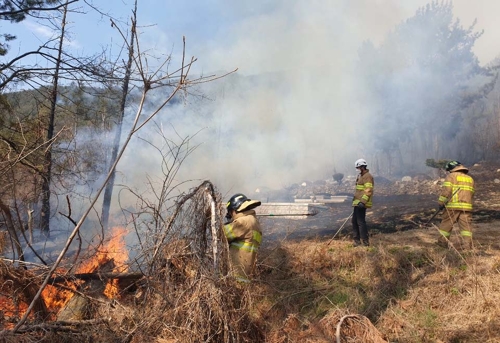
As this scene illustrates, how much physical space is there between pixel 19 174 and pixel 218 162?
14.7 m

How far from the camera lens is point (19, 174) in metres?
5.22

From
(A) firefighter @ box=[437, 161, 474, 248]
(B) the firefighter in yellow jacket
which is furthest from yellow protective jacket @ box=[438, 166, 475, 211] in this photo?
(B) the firefighter in yellow jacket

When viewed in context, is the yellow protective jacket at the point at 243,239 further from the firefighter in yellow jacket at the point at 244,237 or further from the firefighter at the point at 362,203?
the firefighter at the point at 362,203

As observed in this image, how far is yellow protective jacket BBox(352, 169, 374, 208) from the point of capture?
272 inches

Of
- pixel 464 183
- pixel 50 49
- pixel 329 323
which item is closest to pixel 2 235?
pixel 50 49

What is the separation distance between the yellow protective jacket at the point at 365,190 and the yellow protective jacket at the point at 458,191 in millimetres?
1219

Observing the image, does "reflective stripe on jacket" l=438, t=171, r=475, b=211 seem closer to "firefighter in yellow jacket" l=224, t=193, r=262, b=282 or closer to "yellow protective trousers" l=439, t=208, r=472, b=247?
"yellow protective trousers" l=439, t=208, r=472, b=247

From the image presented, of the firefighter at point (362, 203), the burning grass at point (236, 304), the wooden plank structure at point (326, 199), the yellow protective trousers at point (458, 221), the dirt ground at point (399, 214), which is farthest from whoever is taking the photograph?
the wooden plank structure at point (326, 199)

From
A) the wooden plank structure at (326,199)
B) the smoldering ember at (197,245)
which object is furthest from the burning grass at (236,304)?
the wooden plank structure at (326,199)

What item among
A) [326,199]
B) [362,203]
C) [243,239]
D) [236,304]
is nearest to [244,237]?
[243,239]

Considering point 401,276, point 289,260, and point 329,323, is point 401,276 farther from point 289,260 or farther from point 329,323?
point 329,323

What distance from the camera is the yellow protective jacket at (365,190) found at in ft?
22.6

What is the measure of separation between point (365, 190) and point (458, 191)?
154 centimetres

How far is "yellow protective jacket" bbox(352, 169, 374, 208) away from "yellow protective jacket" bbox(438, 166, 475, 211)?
4.00 ft
